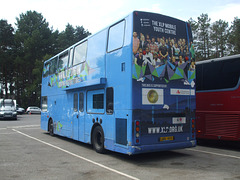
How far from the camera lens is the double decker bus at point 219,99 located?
10008 millimetres

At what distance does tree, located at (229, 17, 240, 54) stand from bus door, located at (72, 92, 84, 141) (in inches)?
1395

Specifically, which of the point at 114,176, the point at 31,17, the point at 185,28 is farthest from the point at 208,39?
the point at 114,176

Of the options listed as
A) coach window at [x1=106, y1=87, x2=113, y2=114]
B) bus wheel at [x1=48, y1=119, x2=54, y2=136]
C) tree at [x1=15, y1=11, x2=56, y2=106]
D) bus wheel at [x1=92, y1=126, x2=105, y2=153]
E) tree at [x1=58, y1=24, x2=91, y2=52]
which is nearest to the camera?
coach window at [x1=106, y1=87, x2=113, y2=114]

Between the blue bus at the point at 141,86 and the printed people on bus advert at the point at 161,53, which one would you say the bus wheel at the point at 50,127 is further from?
the printed people on bus advert at the point at 161,53

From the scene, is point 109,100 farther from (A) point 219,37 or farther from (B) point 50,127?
(A) point 219,37

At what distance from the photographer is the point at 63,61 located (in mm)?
13172

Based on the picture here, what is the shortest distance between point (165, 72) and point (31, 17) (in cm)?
5456

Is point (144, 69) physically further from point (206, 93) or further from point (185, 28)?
point (206, 93)

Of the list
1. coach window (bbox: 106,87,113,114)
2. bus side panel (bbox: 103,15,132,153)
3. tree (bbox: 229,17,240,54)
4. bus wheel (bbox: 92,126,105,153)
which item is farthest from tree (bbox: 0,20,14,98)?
bus side panel (bbox: 103,15,132,153)

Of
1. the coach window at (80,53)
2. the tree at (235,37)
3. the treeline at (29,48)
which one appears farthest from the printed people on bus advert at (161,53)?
the treeline at (29,48)

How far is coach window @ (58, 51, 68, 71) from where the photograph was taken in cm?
1279

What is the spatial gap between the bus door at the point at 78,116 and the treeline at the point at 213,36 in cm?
3610

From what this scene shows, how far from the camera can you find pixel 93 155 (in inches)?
357

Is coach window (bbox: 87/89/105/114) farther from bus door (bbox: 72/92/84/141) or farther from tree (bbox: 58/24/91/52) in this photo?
tree (bbox: 58/24/91/52)
